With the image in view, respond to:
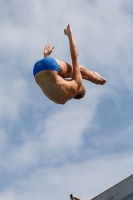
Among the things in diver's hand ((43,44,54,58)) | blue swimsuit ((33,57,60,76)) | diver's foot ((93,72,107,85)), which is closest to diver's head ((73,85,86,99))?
diver's foot ((93,72,107,85))

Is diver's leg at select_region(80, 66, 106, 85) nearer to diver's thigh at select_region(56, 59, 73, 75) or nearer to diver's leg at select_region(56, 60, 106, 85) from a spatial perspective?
diver's leg at select_region(56, 60, 106, 85)

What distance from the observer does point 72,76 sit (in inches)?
560

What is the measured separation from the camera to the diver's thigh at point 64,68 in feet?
45.8

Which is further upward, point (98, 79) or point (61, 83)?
point (98, 79)

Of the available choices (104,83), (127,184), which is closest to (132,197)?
(127,184)

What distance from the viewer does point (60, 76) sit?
1397 centimetres

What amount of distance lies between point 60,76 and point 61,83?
211mm

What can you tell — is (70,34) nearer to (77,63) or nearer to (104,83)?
(77,63)

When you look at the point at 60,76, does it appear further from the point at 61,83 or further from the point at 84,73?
the point at 84,73

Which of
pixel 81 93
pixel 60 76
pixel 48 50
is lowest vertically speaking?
pixel 81 93

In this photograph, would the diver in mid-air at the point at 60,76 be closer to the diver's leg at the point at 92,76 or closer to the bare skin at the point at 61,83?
the bare skin at the point at 61,83

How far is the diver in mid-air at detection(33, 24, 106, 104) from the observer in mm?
13766

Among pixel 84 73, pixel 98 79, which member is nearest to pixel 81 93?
pixel 84 73

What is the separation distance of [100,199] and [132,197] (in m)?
2.09
